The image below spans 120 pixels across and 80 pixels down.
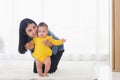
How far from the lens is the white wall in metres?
2.32

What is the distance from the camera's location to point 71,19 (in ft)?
7.69

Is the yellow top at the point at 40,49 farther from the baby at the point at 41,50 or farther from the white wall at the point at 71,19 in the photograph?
the white wall at the point at 71,19

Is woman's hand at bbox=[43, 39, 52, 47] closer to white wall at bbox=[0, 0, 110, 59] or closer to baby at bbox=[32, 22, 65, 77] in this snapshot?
baby at bbox=[32, 22, 65, 77]

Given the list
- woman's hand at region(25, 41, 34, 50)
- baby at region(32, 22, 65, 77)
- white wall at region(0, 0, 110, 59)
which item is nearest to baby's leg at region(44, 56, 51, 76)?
baby at region(32, 22, 65, 77)

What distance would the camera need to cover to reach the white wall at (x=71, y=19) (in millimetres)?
2322

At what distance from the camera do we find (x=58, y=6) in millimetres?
2336

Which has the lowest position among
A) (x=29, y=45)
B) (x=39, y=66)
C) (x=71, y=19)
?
(x=39, y=66)

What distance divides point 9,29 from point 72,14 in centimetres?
59

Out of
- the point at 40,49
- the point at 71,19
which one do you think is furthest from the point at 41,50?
the point at 71,19

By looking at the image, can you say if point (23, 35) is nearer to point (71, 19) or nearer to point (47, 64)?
point (47, 64)

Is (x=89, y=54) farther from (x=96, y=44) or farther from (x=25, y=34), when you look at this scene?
(x=25, y=34)

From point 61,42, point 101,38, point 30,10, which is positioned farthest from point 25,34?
point 101,38

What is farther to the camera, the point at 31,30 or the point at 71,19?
Answer: the point at 71,19

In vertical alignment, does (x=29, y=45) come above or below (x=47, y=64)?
above
